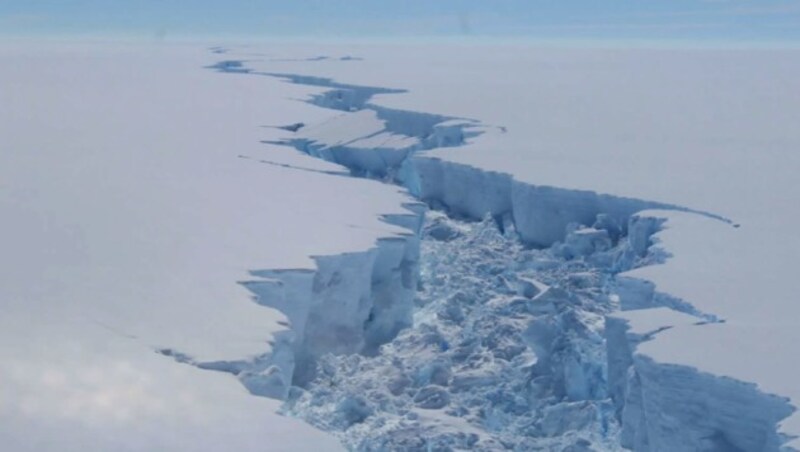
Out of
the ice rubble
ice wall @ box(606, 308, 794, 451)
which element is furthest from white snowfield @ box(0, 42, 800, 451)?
the ice rubble

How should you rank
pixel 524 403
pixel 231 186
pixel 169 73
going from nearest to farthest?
1. pixel 524 403
2. pixel 231 186
3. pixel 169 73

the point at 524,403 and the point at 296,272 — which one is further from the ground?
the point at 296,272

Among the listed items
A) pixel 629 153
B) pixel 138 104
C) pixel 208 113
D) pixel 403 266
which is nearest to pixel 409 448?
pixel 403 266

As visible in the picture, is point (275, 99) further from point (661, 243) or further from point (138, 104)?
point (661, 243)

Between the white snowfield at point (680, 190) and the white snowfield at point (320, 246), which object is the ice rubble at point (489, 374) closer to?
the white snowfield at point (320, 246)

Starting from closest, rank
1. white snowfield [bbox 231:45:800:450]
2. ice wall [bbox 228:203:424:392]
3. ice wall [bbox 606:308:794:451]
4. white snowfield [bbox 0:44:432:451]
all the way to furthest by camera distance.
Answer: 1. white snowfield [bbox 0:44:432:451]
2. ice wall [bbox 606:308:794:451]
3. white snowfield [bbox 231:45:800:450]
4. ice wall [bbox 228:203:424:392]

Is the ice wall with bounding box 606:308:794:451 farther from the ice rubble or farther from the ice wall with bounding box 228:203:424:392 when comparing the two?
the ice wall with bounding box 228:203:424:392
